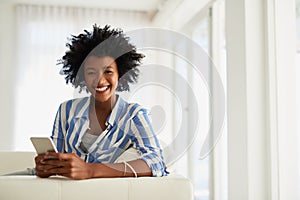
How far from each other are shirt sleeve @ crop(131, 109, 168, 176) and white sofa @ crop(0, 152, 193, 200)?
0.08 meters

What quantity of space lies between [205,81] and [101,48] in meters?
2.34

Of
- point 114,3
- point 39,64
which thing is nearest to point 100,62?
point 114,3

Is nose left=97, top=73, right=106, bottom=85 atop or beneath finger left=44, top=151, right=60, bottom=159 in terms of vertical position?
atop

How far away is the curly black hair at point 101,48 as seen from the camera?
1614 millimetres

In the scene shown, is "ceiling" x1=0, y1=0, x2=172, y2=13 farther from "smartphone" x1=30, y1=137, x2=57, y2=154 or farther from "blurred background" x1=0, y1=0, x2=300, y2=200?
"smartphone" x1=30, y1=137, x2=57, y2=154

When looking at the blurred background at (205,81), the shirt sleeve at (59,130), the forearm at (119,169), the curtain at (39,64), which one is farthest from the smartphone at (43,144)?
the curtain at (39,64)

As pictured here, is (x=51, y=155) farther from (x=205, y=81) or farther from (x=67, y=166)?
(x=205, y=81)

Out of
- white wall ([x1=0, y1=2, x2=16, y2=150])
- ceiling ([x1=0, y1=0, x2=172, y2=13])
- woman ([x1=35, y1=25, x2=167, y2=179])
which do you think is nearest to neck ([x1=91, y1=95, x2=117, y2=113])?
woman ([x1=35, y1=25, x2=167, y2=179])

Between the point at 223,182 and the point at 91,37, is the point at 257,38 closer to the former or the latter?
the point at 91,37

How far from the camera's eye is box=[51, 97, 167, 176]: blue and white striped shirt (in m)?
1.42

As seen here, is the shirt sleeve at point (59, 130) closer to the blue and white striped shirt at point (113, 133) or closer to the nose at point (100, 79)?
the blue and white striped shirt at point (113, 133)

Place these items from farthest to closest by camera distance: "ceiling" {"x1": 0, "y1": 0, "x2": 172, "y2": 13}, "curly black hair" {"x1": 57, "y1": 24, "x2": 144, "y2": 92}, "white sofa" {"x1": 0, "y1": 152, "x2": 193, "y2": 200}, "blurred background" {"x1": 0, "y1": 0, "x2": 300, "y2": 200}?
1. "ceiling" {"x1": 0, "y1": 0, "x2": 172, "y2": 13}
2. "blurred background" {"x1": 0, "y1": 0, "x2": 300, "y2": 200}
3. "curly black hair" {"x1": 57, "y1": 24, "x2": 144, "y2": 92}
4. "white sofa" {"x1": 0, "y1": 152, "x2": 193, "y2": 200}

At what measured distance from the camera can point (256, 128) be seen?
2467mm

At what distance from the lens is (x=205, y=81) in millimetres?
3789
